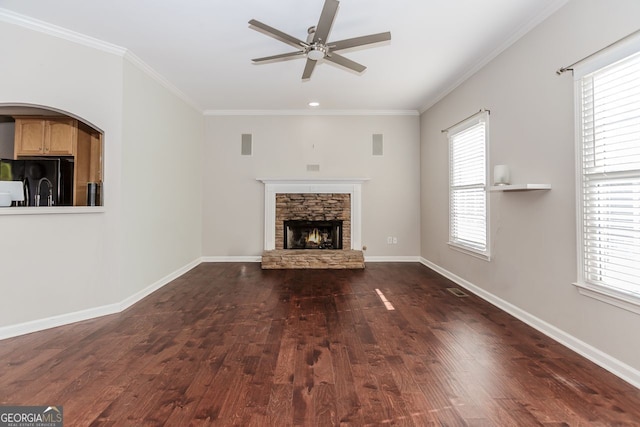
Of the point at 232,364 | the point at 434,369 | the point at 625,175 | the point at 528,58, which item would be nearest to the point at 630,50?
the point at 625,175

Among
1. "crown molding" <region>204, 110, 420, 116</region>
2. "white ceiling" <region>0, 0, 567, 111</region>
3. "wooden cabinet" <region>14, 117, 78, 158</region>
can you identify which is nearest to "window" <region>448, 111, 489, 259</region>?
"white ceiling" <region>0, 0, 567, 111</region>

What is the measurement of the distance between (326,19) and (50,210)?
285cm

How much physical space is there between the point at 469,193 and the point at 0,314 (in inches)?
190

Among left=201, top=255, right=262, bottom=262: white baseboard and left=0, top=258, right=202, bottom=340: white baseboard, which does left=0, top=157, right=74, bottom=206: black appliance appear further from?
left=201, top=255, right=262, bottom=262: white baseboard

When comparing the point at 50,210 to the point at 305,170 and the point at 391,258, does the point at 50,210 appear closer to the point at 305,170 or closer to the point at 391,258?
the point at 305,170

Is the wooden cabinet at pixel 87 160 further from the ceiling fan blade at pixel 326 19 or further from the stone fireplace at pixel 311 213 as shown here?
the stone fireplace at pixel 311 213

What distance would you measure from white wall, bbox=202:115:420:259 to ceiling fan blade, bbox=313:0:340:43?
9.76ft

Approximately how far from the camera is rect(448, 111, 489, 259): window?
3465 millimetres

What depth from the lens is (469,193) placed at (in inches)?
150

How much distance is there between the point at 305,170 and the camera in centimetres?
549

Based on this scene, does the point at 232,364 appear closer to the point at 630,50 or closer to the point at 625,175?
the point at 625,175

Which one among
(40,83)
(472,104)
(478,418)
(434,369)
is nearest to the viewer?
(478,418)

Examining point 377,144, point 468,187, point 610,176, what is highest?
point 377,144

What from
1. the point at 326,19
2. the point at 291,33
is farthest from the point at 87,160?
the point at 326,19
